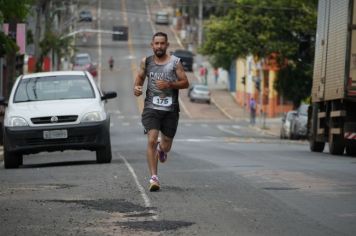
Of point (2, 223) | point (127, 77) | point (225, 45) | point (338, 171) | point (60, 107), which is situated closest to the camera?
point (2, 223)

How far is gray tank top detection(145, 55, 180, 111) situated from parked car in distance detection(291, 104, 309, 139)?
30.1m

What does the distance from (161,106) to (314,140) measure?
16.0m

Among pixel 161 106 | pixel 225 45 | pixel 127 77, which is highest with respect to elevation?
pixel 161 106

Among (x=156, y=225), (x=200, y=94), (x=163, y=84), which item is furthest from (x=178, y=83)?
(x=200, y=94)

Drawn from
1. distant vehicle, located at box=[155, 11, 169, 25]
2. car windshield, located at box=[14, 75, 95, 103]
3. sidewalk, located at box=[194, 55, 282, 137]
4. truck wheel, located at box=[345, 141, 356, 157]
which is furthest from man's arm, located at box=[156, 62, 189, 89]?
distant vehicle, located at box=[155, 11, 169, 25]

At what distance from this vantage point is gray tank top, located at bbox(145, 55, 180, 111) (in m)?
13.8

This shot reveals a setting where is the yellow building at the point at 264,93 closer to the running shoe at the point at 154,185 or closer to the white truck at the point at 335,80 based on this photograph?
the white truck at the point at 335,80

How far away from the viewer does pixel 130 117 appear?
71.5 metres

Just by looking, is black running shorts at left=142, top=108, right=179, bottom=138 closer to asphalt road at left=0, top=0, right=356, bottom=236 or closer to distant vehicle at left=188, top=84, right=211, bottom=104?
asphalt road at left=0, top=0, right=356, bottom=236

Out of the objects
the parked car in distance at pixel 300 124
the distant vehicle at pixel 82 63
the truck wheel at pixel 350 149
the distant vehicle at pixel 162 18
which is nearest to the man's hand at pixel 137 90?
the truck wheel at pixel 350 149

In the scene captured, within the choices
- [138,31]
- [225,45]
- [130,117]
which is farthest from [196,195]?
[138,31]

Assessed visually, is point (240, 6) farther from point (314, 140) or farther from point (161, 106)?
point (161, 106)

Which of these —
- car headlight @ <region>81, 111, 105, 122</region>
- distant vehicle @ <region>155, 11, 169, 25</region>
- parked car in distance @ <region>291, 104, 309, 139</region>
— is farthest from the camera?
distant vehicle @ <region>155, 11, 169, 25</region>

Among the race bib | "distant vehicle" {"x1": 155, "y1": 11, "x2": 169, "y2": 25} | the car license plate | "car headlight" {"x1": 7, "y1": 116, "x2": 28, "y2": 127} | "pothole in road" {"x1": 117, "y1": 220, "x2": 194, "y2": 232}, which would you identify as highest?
the race bib
